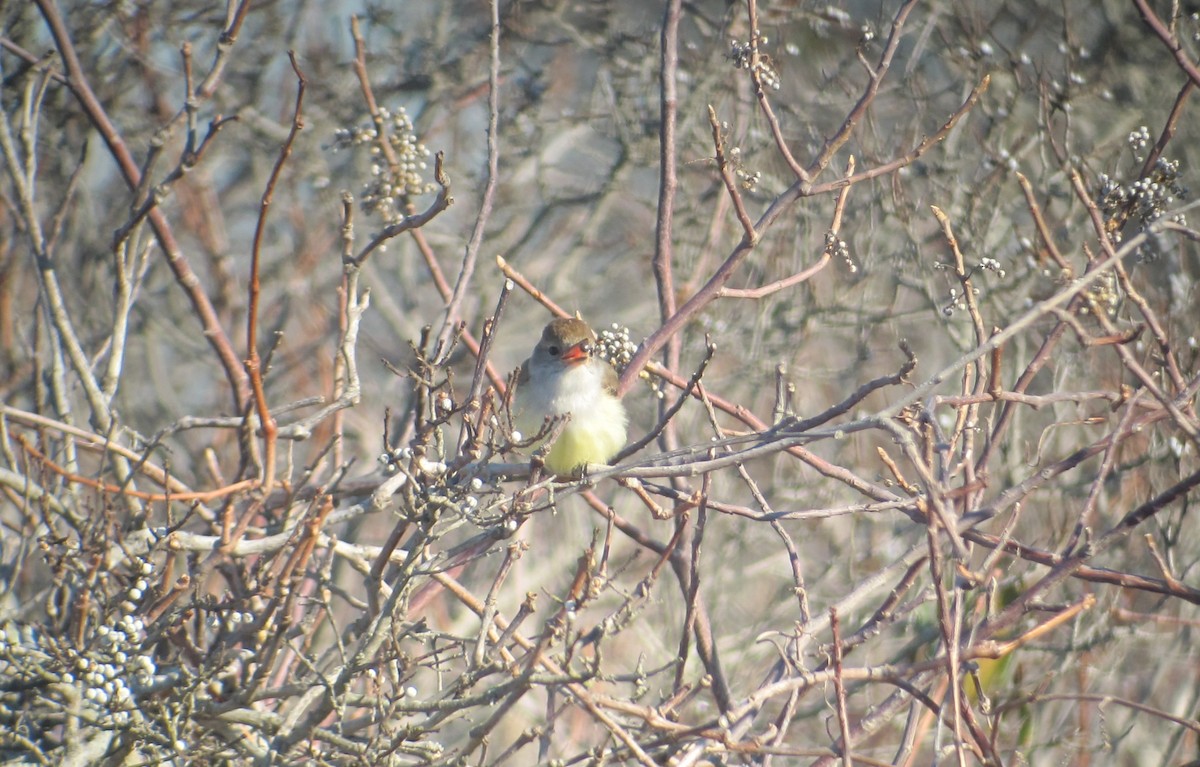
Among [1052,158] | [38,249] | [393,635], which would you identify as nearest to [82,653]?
[393,635]

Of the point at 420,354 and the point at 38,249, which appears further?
the point at 38,249

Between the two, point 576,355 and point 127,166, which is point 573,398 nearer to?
point 576,355

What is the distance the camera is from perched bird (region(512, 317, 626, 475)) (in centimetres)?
450

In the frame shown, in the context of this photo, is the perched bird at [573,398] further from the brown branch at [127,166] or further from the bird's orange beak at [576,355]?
the brown branch at [127,166]

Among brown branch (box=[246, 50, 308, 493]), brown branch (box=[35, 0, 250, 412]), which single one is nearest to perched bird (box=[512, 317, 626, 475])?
brown branch (box=[35, 0, 250, 412])

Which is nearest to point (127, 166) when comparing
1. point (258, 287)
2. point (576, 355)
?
point (258, 287)

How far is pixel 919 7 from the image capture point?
23.2 ft

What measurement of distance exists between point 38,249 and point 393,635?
2.41 m

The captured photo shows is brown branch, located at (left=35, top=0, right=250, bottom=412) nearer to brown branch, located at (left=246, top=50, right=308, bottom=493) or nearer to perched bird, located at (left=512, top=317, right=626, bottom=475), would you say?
brown branch, located at (left=246, top=50, right=308, bottom=493)

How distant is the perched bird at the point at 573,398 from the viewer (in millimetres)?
4500

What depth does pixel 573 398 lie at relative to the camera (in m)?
4.75

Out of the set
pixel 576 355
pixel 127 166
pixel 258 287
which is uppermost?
pixel 127 166

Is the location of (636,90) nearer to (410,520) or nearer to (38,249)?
(38,249)

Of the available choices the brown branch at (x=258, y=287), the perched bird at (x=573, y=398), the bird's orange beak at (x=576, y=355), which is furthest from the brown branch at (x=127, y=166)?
the bird's orange beak at (x=576, y=355)
